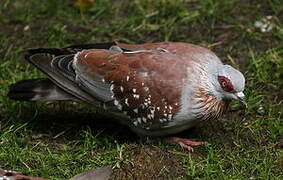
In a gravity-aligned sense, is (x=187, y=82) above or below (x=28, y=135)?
above

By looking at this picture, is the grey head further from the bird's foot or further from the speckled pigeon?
the bird's foot

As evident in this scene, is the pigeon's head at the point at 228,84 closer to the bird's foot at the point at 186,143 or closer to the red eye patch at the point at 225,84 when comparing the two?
the red eye patch at the point at 225,84

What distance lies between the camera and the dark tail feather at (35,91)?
21.3ft

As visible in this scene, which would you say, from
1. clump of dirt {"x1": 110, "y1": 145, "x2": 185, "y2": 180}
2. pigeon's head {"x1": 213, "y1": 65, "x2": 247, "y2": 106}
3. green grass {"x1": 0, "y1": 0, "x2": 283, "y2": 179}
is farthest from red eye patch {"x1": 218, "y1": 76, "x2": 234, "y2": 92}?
clump of dirt {"x1": 110, "y1": 145, "x2": 185, "y2": 180}

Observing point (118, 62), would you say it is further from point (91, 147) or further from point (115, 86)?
point (91, 147)

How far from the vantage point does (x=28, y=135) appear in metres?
6.63

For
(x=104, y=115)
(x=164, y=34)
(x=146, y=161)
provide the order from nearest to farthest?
1. (x=146, y=161)
2. (x=104, y=115)
3. (x=164, y=34)

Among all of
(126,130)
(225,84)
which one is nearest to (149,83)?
(225,84)

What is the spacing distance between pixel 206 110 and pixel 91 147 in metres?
1.13

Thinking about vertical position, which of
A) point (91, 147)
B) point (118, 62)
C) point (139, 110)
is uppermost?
point (118, 62)

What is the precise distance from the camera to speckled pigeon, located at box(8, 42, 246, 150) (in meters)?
5.92

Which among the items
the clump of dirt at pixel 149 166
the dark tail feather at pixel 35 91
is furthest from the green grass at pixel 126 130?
the dark tail feather at pixel 35 91

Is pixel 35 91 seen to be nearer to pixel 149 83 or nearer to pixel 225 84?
pixel 149 83

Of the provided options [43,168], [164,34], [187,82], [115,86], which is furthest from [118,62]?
[164,34]
